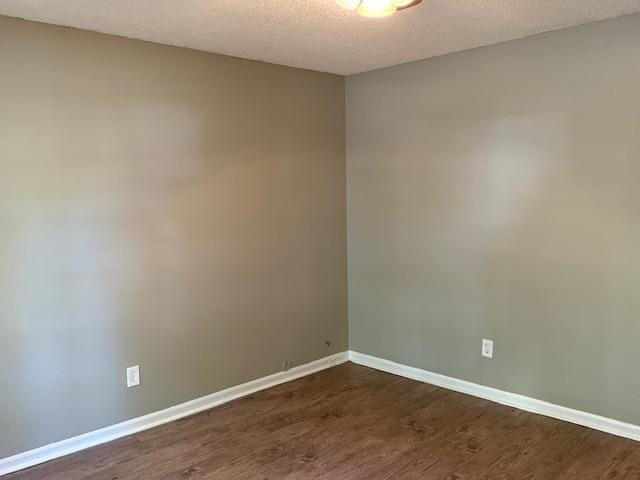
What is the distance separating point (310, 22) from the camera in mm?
2670

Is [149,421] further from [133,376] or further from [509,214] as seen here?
[509,214]

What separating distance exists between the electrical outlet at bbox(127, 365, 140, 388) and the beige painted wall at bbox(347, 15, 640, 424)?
1.76 m

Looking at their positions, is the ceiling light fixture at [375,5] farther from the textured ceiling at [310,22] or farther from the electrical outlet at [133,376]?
the electrical outlet at [133,376]

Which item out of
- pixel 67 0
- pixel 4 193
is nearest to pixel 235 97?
pixel 67 0

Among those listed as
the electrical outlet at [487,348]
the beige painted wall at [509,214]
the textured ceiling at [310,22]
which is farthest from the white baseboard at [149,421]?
the textured ceiling at [310,22]

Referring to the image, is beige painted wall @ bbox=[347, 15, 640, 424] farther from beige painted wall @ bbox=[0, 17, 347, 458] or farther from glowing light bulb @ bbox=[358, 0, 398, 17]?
glowing light bulb @ bbox=[358, 0, 398, 17]

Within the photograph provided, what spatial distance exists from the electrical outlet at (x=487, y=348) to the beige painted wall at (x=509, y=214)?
0.05 m

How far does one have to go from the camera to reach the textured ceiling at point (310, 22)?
7.97 feet

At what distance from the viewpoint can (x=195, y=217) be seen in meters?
3.26

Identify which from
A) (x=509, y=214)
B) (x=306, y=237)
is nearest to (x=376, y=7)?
(x=509, y=214)

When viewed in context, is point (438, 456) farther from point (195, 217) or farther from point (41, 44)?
point (41, 44)

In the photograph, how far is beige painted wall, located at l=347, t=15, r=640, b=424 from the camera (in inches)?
112

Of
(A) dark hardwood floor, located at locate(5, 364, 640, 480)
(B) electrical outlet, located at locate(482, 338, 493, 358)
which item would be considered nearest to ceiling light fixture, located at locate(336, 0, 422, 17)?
(A) dark hardwood floor, located at locate(5, 364, 640, 480)

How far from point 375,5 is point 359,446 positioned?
2.18 m
